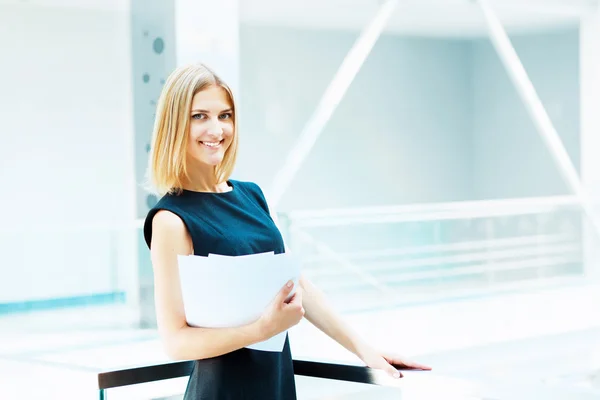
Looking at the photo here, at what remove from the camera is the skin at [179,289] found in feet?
4.37

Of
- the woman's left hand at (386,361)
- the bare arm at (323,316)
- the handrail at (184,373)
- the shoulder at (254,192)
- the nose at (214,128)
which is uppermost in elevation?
the nose at (214,128)

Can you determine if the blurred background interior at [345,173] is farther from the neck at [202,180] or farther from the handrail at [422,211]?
the neck at [202,180]

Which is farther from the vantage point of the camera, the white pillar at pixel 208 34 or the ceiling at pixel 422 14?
the ceiling at pixel 422 14

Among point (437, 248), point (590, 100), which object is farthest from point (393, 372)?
point (590, 100)

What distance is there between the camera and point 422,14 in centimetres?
870

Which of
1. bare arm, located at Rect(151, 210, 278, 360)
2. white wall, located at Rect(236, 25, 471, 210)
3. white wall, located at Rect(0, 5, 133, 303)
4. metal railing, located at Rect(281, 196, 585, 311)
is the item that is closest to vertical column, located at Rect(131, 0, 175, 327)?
white wall, located at Rect(0, 5, 133, 303)

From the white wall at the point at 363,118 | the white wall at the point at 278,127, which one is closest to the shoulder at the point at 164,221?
the white wall at the point at 278,127

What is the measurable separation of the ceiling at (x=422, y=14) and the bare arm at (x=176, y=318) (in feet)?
20.2

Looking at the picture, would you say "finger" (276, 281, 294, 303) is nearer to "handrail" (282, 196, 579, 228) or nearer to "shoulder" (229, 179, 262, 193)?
"shoulder" (229, 179, 262, 193)

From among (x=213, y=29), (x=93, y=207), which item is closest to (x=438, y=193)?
(x=93, y=207)

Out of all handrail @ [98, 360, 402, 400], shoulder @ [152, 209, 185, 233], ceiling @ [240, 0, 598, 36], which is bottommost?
handrail @ [98, 360, 402, 400]

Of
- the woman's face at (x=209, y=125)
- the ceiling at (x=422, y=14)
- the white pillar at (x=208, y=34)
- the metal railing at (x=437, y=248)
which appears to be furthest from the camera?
the ceiling at (x=422, y=14)

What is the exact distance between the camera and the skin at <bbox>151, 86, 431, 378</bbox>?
1.33 m

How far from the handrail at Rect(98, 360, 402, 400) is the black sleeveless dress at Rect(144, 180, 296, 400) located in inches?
2.4
